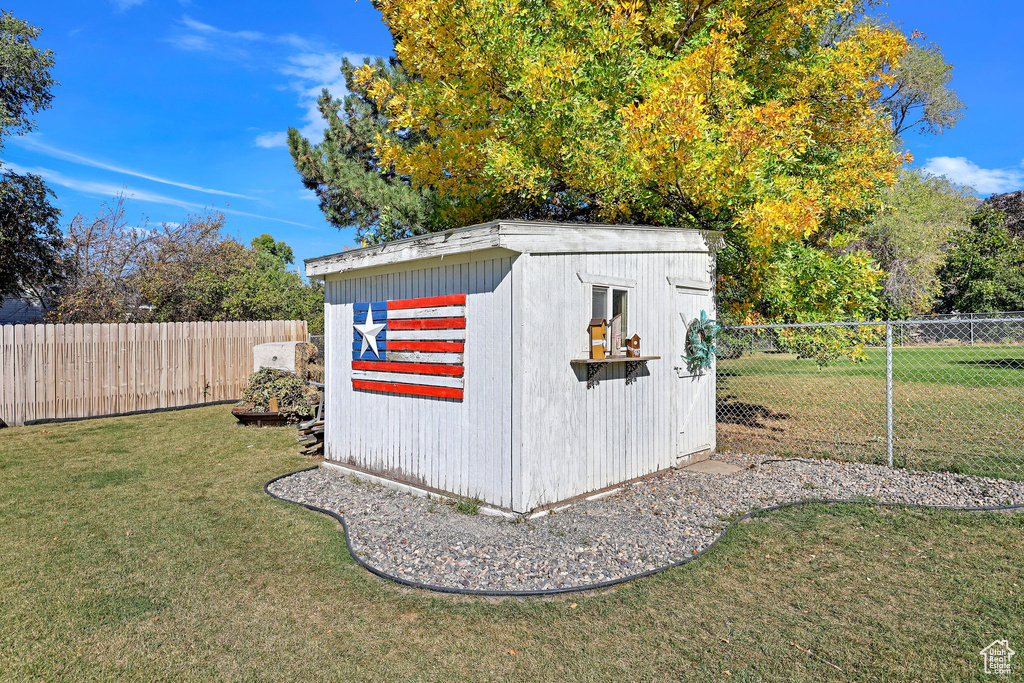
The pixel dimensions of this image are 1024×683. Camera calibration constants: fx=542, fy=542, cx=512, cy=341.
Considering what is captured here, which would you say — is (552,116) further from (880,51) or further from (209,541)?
(209,541)

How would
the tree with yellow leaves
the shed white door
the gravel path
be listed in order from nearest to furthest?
the gravel path < the shed white door < the tree with yellow leaves

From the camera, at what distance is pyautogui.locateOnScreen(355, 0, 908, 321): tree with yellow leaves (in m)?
6.95

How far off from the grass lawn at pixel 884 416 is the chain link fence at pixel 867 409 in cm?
2

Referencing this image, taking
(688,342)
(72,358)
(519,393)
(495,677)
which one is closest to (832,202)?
(688,342)

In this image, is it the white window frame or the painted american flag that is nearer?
the white window frame

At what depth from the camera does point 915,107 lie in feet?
86.3

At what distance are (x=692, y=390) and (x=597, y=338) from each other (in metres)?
2.27

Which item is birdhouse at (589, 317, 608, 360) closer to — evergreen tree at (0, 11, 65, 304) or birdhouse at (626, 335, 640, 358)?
birdhouse at (626, 335, 640, 358)

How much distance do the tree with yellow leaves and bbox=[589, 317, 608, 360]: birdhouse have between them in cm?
293

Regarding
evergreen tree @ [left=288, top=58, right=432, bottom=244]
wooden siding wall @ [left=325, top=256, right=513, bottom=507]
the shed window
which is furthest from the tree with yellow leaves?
evergreen tree @ [left=288, top=58, right=432, bottom=244]

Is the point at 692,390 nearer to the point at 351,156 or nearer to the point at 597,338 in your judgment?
the point at 597,338

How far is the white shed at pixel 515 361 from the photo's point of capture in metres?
4.85

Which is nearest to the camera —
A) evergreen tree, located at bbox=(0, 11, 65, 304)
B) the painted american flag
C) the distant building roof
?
the painted american flag

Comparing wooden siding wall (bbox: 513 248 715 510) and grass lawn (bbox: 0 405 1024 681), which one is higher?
wooden siding wall (bbox: 513 248 715 510)
